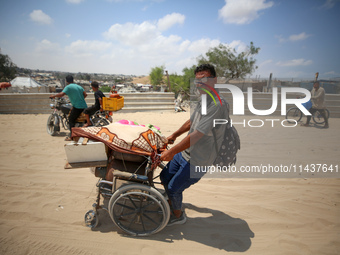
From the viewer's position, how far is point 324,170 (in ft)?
13.9

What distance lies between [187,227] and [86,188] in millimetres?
1831

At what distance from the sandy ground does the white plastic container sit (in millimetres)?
959

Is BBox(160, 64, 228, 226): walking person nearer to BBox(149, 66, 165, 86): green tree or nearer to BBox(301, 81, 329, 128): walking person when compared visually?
BBox(301, 81, 329, 128): walking person

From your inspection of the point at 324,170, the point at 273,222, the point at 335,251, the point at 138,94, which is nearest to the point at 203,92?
the point at 273,222

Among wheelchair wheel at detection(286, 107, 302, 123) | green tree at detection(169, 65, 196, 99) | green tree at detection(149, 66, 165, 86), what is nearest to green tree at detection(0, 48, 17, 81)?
green tree at detection(149, 66, 165, 86)

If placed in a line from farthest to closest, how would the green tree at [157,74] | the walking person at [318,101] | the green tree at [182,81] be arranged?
the green tree at [157,74] → the green tree at [182,81] → the walking person at [318,101]

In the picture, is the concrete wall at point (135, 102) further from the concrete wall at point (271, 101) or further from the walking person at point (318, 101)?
the walking person at point (318, 101)

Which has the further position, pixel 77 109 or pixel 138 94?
pixel 138 94

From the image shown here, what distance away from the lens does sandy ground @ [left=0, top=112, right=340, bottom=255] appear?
2312mm

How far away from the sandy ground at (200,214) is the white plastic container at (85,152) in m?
0.96

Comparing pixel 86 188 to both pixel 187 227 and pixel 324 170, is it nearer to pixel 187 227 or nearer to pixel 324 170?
pixel 187 227

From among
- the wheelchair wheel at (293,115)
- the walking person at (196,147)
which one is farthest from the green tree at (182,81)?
the walking person at (196,147)

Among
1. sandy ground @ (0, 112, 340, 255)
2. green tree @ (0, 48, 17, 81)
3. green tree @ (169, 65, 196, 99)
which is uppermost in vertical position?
green tree @ (0, 48, 17, 81)

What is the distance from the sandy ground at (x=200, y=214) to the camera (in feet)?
7.59
